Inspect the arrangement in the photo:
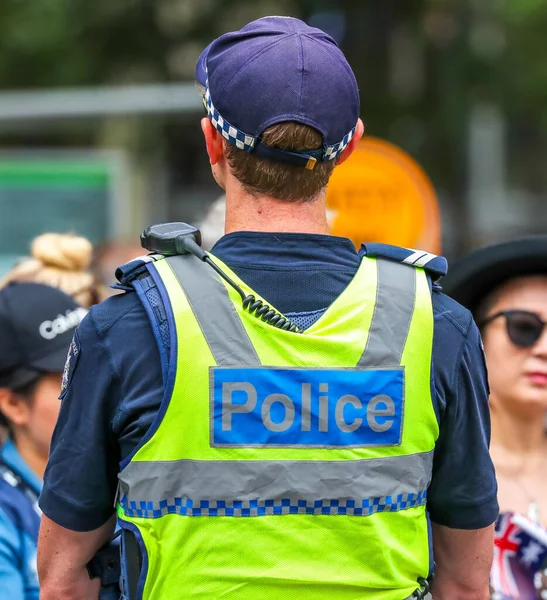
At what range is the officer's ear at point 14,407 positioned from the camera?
306 cm

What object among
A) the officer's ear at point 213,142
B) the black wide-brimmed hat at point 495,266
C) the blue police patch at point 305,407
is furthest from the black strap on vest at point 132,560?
the black wide-brimmed hat at point 495,266

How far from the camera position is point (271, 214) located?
2061mm

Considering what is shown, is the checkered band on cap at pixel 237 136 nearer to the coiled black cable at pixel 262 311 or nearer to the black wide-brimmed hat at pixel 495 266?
the coiled black cable at pixel 262 311

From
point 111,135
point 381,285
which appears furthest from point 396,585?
point 111,135

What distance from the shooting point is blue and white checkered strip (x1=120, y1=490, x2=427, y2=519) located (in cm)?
193

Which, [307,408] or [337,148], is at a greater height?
[337,148]

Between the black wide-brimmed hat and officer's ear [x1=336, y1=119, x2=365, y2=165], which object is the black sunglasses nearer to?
the black wide-brimmed hat

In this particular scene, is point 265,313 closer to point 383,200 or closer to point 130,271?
point 130,271

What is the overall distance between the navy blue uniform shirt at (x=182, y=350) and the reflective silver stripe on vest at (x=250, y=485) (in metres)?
0.09

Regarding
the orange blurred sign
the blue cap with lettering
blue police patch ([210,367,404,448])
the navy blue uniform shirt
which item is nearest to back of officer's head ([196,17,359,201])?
the blue cap with lettering

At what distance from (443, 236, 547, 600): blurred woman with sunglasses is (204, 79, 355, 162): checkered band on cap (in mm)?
1137

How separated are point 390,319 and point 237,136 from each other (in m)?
0.45

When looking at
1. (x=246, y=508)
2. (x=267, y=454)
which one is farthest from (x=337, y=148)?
(x=246, y=508)

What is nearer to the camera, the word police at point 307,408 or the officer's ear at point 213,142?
the word police at point 307,408
